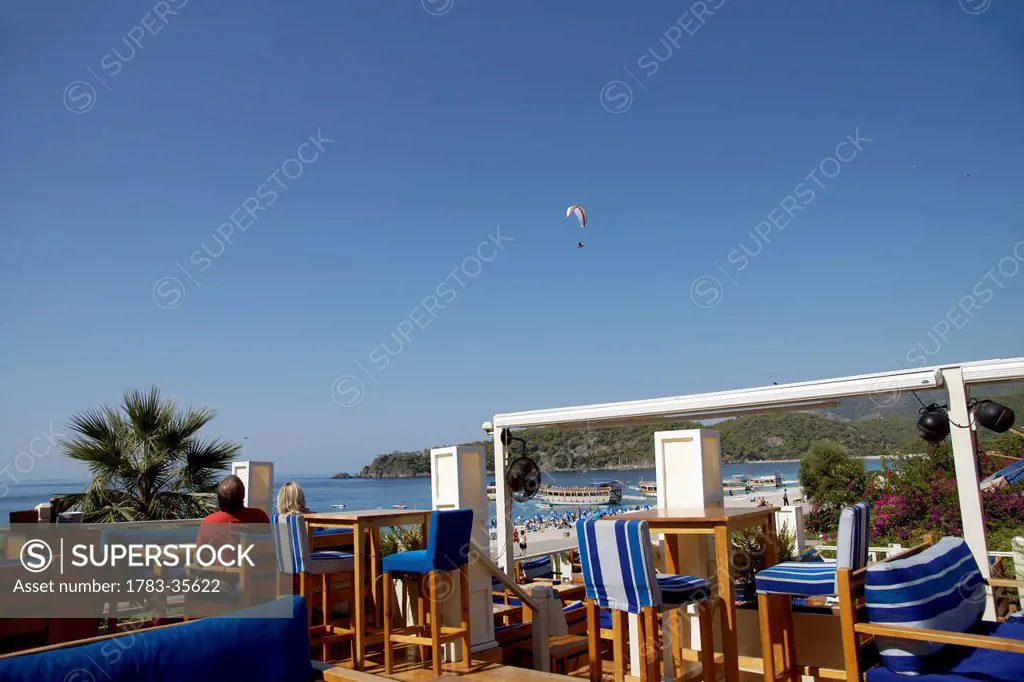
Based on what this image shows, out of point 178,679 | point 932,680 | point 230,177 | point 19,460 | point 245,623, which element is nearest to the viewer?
point 178,679

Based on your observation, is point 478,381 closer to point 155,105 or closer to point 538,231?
point 538,231

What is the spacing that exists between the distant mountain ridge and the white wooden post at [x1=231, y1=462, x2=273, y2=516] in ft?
6.45

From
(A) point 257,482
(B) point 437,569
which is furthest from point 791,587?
(A) point 257,482

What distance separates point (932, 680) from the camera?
245cm

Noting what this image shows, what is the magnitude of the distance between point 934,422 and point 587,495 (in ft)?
190

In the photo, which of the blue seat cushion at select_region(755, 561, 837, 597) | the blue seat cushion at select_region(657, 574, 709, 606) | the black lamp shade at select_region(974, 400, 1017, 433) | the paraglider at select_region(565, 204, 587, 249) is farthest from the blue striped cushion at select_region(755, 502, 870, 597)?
the paraglider at select_region(565, 204, 587, 249)

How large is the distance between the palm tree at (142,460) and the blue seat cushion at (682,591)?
16.9 feet

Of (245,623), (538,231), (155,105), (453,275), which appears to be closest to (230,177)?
(155,105)

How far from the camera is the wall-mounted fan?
24.3ft

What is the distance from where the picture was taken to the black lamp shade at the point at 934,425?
16.3 feet

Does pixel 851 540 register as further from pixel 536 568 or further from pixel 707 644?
pixel 536 568

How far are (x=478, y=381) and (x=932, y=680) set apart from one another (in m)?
11.8

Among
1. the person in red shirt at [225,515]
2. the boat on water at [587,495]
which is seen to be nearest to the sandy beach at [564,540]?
the person in red shirt at [225,515]

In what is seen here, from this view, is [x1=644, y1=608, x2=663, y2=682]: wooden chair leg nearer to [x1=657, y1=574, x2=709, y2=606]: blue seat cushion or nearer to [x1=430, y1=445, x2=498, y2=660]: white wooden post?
[x1=657, y1=574, x2=709, y2=606]: blue seat cushion
